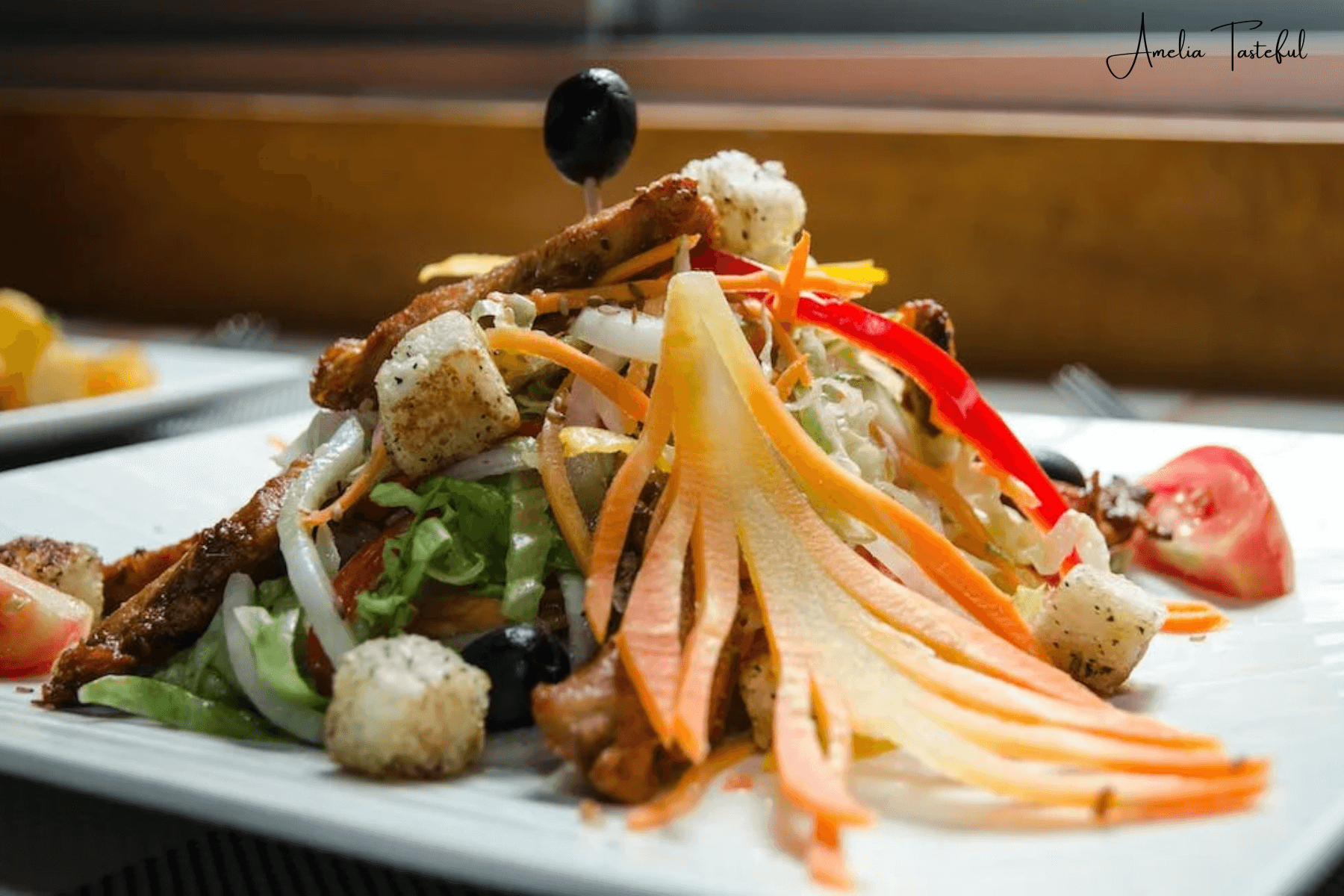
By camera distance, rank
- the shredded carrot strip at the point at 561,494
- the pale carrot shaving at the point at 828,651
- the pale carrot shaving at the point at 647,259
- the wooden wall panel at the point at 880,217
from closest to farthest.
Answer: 1. the pale carrot shaving at the point at 828,651
2. the shredded carrot strip at the point at 561,494
3. the pale carrot shaving at the point at 647,259
4. the wooden wall panel at the point at 880,217

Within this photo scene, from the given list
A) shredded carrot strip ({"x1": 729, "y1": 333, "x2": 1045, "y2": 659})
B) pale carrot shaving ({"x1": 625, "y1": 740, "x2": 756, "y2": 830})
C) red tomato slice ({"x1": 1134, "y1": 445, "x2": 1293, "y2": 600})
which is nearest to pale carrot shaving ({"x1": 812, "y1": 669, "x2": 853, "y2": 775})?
pale carrot shaving ({"x1": 625, "y1": 740, "x2": 756, "y2": 830})

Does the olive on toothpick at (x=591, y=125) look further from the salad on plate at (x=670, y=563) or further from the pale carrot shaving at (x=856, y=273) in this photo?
the pale carrot shaving at (x=856, y=273)

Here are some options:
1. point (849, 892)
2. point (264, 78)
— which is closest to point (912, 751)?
point (849, 892)

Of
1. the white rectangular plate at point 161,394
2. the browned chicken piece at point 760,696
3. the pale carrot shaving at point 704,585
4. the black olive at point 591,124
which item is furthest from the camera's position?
the white rectangular plate at point 161,394

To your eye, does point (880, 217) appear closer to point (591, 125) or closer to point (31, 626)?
point (591, 125)

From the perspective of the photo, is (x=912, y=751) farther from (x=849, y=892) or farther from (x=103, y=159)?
(x=103, y=159)

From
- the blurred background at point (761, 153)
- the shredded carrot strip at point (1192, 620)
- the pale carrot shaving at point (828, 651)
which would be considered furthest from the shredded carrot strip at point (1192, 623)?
the blurred background at point (761, 153)
